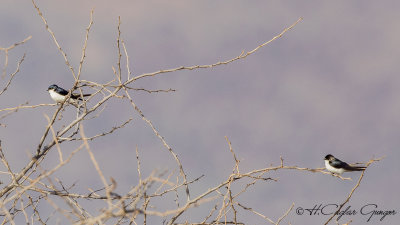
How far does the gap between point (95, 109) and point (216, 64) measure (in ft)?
5.58

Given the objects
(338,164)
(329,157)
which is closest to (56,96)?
(329,157)

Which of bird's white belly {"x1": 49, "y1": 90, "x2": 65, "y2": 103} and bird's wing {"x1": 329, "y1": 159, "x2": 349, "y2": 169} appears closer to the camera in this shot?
bird's wing {"x1": 329, "y1": 159, "x2": 349, "y2": 169}

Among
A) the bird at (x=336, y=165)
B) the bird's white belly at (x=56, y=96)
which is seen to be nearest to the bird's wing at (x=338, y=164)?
the bird at (x=336, y=165)

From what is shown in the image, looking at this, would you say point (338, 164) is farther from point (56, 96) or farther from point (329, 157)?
point (56, 96)

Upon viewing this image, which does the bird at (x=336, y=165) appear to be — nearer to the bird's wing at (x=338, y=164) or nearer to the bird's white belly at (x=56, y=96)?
the bird's wing at (x=338, y=164)

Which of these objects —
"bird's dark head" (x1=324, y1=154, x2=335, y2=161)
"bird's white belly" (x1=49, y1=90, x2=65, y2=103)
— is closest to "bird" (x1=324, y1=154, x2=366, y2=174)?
"bird's dark head" (x1=324, y1=154, x2=335, y2=161)

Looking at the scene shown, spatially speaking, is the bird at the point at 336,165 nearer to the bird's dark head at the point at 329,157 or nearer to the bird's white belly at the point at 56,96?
Answer: the bird's dark head at the point at 329,157

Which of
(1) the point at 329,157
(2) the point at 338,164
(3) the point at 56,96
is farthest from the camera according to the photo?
(3) the point at 56,96

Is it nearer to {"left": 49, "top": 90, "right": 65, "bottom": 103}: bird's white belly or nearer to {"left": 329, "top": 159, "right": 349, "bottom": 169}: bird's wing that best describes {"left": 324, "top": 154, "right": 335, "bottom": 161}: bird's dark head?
{"left": 329, "top": 159, "right": 349, "bottom": 169}: bird's wing

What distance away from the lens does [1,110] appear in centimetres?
632

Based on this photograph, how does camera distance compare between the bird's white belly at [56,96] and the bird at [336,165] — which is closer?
the bird at [336,165]

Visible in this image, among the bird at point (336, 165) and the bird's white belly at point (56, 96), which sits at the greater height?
the bird's white belly at point (56, 96)

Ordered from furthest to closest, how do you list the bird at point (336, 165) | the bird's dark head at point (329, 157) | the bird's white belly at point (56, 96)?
the bird's white belly at point (56, 96) < the bird's dark head at point (329, 157) < the bird at point (336, 165)

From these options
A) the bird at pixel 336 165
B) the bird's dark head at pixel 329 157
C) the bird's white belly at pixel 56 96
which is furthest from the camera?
the bird's white belly at pixel 56 96
